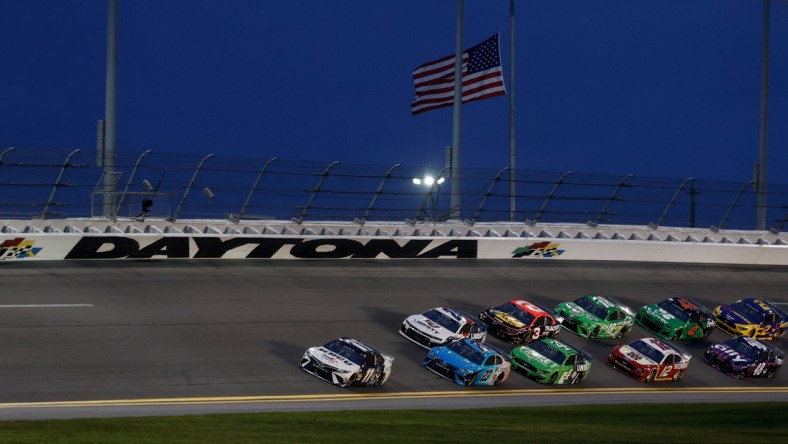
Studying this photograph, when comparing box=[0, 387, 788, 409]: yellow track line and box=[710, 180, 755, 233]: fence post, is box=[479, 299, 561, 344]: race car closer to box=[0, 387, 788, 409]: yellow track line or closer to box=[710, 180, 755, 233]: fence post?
box=[0, 387, 788, 409]: yellow track line

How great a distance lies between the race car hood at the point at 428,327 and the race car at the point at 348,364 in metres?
3.12

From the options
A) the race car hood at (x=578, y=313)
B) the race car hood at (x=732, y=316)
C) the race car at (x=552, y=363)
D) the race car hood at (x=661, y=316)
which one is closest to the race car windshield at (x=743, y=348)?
the race car hood at (x=661, y=316)

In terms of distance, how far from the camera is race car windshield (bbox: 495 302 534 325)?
3022cm

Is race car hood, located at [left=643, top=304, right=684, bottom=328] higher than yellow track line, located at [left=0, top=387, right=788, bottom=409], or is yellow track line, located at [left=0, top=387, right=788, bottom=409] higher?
race car hood, located at [left=643, top=304, right=684, bottom=328]

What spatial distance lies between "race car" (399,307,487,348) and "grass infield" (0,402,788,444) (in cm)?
508

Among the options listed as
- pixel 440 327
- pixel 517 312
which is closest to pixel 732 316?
pixel 517 312

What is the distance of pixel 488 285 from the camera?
36.0 metres

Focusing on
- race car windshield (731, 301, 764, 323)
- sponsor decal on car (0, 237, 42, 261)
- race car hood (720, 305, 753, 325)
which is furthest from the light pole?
sponsor decal on car (0, 237, 42, 261)

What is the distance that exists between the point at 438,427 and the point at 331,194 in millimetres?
19284

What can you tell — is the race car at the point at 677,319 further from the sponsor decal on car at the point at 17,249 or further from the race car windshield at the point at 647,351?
the sponsor decal on car at the point at 17,249

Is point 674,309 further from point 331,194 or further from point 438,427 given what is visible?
point 438,427

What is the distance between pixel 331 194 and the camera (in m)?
37.9

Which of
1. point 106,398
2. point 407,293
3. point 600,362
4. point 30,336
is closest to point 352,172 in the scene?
point 407,293

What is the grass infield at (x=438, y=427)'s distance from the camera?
55.6ft
